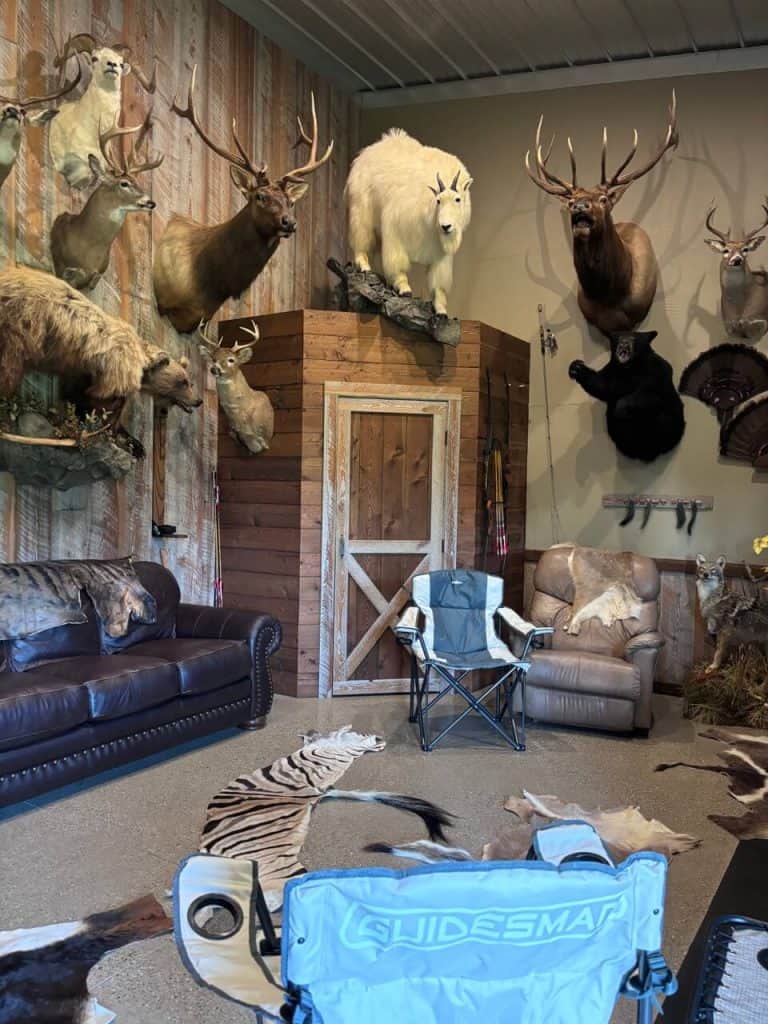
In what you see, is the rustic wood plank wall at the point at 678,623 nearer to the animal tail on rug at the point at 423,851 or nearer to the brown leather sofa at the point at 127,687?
the brown leather sofa at the point at 127,687

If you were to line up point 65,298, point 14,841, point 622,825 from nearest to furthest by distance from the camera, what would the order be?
1. point 14,841
2. point 622,825
3. point 65,298

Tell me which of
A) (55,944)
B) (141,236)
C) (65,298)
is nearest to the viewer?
(55,944)

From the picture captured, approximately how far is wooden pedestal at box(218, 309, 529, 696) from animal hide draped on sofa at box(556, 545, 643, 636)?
68 cm

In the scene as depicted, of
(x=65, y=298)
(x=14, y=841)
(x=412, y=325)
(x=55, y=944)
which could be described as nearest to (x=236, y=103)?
(x=412, y=325)

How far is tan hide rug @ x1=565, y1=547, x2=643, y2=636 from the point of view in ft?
17.2

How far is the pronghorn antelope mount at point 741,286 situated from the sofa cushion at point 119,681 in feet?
13.7

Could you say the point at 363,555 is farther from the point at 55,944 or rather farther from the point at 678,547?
the point at 55,944

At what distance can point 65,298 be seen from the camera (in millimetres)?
4102

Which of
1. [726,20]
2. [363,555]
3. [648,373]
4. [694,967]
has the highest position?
[726,20]

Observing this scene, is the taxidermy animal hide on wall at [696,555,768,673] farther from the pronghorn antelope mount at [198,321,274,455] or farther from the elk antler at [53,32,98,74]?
the elk antler at [53,32,98,74]

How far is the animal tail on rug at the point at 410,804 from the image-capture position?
3.44m

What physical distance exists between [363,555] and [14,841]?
2784 millimetres

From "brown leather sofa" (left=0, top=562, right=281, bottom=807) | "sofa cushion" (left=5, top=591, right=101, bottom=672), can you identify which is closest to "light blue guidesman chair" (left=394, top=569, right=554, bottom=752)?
"brown leather sofa" (left=0, top=562, right=281, bottom=807)

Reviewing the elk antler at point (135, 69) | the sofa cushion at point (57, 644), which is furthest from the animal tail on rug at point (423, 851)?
the elk antler at point (135, 69)
